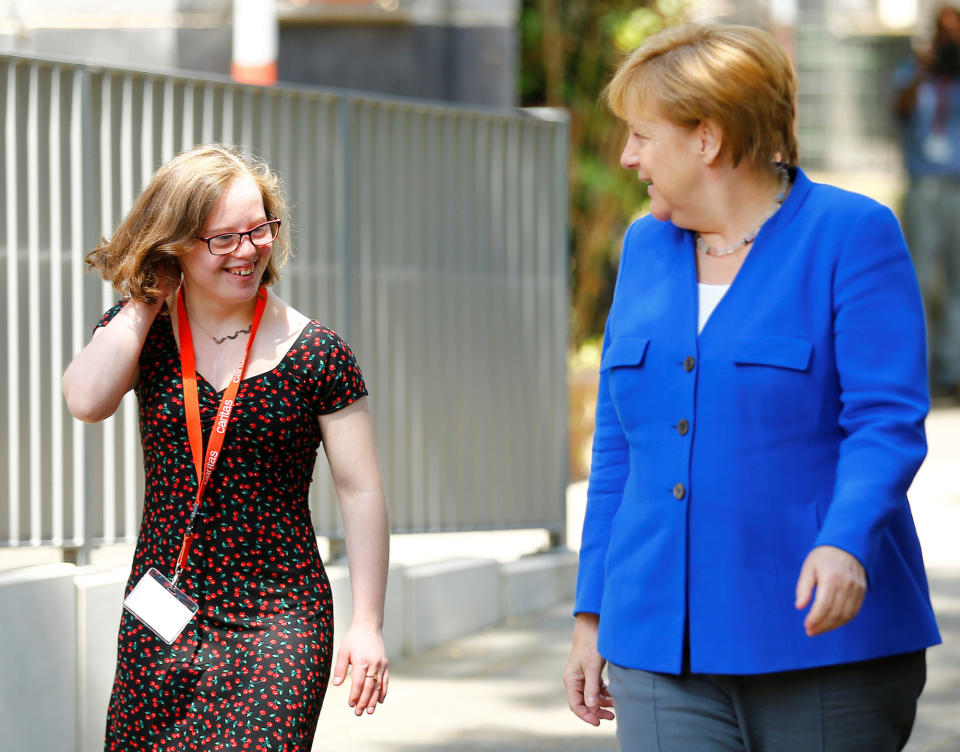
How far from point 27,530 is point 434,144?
2525 mm

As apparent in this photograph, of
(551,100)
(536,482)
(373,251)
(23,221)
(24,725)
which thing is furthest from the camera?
(551,100)

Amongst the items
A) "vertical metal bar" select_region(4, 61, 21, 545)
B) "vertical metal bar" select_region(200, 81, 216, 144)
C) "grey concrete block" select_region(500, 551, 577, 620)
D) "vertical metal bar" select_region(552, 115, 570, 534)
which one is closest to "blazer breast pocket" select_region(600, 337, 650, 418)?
"vertical metal bar" select_region(4, 61, 21, 545)

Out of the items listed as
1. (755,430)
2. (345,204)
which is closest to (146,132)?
(345,204)

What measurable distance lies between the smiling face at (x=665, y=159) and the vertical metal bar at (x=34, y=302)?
118 inches

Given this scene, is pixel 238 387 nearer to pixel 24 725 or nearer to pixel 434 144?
pixel 24 725

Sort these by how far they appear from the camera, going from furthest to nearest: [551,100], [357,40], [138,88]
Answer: [551,100] < [357,40] < [138,88]

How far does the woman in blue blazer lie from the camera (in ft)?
8.13

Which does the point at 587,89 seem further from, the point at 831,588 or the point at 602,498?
the point at 831,588

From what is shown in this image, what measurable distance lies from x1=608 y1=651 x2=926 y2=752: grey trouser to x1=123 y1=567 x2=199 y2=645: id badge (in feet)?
2.95

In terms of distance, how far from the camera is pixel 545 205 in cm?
741

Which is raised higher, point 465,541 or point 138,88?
point 138,88

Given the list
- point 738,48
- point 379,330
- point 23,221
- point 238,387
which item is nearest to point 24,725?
point 23,221

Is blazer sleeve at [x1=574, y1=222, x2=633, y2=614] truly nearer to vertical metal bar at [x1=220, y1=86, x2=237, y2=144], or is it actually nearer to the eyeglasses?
the eyeglasses

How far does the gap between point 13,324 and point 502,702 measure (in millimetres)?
2104
